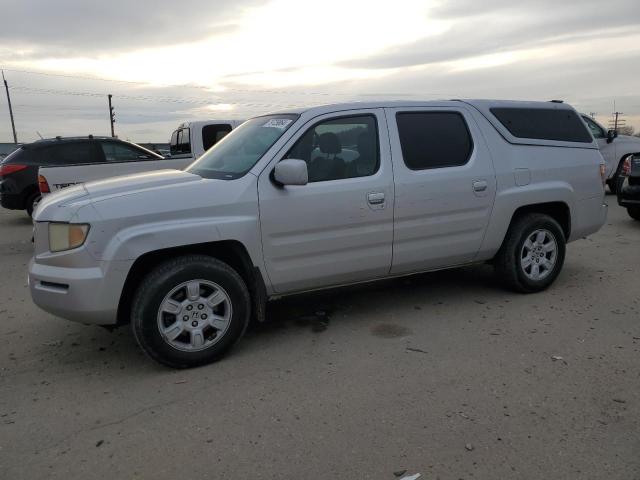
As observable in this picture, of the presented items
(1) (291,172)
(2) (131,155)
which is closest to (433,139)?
(1) (291,172)

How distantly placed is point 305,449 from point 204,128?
31.4 ft

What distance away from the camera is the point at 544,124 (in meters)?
5.27

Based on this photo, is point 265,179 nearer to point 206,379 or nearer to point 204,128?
point 206,379

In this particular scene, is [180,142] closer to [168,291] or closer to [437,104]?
[437,104]

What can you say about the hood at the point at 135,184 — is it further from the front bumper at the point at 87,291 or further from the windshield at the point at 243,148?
the front bumper at the point at 87,291

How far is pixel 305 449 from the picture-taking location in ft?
9.08

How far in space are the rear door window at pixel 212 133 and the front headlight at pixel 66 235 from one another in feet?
26.1

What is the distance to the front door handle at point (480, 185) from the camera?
184 inches

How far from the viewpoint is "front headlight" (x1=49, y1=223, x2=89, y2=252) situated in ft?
11.5

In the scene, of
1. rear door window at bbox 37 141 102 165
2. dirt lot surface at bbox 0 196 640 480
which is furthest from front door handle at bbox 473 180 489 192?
rear door window at bbox 37 141 102 165

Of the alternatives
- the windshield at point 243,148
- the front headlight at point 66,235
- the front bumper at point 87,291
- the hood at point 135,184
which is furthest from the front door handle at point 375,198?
the front headlight at point 66,235

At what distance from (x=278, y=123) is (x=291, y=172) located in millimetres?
776

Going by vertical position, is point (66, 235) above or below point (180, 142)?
below

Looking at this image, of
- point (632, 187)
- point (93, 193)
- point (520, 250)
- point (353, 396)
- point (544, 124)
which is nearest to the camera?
point (353, 396)
